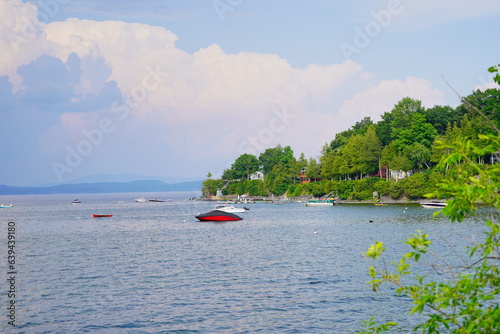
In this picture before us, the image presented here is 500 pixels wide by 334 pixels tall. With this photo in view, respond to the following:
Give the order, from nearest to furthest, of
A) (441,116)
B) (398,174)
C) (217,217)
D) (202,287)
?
1. (202,287)
2. (217,217)
3. (441,116)
4. (398,174)

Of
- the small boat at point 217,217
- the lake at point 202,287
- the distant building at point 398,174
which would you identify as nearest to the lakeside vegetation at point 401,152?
the distant building at point 398,174

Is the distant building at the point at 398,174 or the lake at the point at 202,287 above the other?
the distant building at the point at 398,174

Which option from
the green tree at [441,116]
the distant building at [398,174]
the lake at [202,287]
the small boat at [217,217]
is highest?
the green tree at [441,116]

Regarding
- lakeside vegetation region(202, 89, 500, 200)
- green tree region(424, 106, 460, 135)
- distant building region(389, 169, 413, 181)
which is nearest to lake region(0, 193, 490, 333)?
lakeside vegetation region(202, 89, 500, 200)

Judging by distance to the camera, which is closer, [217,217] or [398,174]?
[217,217]

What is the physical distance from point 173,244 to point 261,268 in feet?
81.5

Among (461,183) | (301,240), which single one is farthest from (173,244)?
(461,183)

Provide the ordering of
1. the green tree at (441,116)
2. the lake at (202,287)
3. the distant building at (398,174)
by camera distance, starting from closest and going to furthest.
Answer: the lake at (202,287), the green tree at (441,116), the distant building at (398,174)

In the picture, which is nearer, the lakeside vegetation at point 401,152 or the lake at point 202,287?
the lake at point 202,287

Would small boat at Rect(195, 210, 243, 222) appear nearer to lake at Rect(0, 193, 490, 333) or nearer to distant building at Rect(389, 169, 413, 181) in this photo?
lake at Rect(0, 193, 490, 333)

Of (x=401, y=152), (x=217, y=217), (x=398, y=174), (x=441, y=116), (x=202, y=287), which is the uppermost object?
(x=441, y=116)

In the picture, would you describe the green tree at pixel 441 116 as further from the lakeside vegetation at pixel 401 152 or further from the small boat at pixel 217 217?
the small boat at pixel 217 217

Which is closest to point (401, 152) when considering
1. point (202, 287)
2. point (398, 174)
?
point (398, 174)

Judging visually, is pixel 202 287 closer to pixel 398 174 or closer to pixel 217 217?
pixel 217 217
